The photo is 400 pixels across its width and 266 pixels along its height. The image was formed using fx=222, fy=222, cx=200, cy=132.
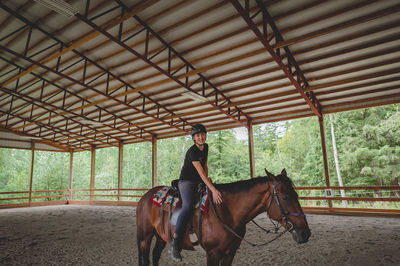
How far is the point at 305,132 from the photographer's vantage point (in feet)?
60.5

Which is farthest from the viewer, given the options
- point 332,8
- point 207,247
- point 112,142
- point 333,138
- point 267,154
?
point 267,154

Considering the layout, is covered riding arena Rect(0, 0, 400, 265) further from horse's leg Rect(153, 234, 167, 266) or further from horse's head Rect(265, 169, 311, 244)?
horse's head Rect(265, 169, 311, 244)

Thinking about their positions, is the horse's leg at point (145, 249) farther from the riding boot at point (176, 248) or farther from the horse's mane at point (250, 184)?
the horse's mane at point (250, 184)

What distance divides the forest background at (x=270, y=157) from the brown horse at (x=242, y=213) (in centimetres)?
1460

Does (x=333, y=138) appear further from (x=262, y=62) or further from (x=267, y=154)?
(x=262, y=62)

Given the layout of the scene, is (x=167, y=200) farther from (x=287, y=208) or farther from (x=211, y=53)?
(x=211, y=53)

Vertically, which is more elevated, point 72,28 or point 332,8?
point 72,28

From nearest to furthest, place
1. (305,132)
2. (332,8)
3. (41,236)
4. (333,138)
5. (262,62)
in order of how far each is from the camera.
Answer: (332,8)
(41,236)
(262,62)
(333,138)
(305,132)

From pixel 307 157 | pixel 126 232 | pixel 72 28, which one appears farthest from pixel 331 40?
pixel 307 157

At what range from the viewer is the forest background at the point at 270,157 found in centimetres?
1367

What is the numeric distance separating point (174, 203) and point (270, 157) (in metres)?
19.0

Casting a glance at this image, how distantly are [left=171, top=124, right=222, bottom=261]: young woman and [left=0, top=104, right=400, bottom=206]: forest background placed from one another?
583 inches

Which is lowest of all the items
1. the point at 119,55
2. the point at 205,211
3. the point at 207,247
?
the point at 207,247

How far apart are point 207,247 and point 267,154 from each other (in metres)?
19.1
